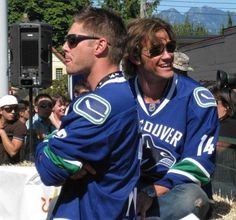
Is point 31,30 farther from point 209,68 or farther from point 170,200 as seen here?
point 209,68

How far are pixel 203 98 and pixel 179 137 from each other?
0.82ft

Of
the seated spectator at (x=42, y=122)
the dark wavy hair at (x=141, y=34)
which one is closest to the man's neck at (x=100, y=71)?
the dark wavy hair at (x=141, y=34)

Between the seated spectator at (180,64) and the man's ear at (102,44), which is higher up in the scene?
the man's ear at (102,44)

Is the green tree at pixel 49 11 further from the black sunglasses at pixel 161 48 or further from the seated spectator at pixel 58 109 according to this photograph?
the black sunglasses at pixel 161 48

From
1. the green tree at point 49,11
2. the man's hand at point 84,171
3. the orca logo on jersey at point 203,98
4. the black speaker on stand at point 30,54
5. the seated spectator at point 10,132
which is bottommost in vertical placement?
the green tree at point 49,11

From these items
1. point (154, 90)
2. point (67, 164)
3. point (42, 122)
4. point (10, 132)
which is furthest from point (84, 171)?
point (42, 122)

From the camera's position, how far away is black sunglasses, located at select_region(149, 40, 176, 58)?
3338mm

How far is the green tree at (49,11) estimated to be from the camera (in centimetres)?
5181

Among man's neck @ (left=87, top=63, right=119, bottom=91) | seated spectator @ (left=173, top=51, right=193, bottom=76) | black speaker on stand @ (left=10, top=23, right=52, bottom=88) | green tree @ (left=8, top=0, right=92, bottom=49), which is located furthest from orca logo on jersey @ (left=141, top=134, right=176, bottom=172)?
green tree @ (left=8, top=0, right=92, bottom=49)

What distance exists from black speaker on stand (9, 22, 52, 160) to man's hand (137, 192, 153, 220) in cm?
777

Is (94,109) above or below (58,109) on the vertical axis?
above

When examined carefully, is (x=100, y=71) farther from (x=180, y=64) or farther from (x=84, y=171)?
(x=180, y=64)

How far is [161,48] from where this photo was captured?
3338 millimetres

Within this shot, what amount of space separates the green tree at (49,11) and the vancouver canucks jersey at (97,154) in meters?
48.9
